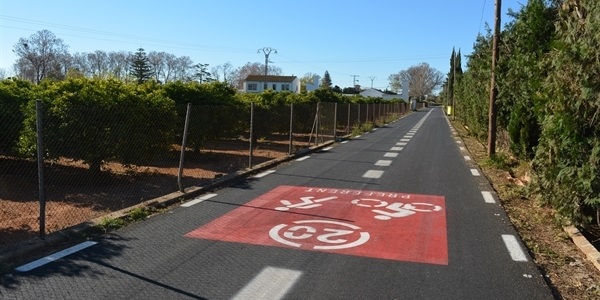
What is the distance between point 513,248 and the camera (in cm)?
571

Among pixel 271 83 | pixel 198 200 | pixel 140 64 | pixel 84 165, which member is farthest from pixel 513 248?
pixel 271 83

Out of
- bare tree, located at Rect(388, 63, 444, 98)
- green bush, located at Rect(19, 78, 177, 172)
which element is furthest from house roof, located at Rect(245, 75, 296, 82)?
green bush, located at Rect(19, 78, 177, 172)

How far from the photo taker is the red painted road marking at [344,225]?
560cm

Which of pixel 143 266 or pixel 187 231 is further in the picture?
pixel 187 231

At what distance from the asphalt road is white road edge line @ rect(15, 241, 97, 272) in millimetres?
28

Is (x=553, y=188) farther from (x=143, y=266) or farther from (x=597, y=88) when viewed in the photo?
(x=143, y=266)

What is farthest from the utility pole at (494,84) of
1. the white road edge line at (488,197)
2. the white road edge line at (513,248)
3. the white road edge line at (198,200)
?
the white road edge line at (198,200)

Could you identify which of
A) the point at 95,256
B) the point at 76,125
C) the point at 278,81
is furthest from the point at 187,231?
the point at 278,81

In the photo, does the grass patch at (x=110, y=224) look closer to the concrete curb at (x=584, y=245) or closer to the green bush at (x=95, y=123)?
the green bush at (x=95, y=123)

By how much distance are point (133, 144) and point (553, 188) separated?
7.19 metres

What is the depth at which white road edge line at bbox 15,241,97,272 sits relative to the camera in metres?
4.68

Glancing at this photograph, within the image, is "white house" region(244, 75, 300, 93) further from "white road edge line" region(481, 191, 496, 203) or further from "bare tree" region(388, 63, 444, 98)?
"white road edge line" region(481, 191, 496, 203)

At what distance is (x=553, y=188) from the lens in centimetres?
687

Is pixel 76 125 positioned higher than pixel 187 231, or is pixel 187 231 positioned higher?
pixel 76 125
